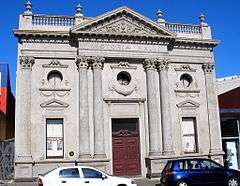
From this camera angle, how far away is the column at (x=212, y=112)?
27.3 meters

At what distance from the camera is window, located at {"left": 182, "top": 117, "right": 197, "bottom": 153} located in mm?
27142

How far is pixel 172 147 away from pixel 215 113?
417 centimetres

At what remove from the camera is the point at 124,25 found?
2678 centimetres

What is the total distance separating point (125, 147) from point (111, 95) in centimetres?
352

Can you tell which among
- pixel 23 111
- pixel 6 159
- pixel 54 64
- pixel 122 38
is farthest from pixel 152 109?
pixel 6 159

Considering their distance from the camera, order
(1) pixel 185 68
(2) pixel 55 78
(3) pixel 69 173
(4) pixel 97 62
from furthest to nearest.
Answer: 1. (1) pixel 185 68
2. (4) pixel 97 62
3. (2) pixel 55 78
4. (3) pixel 69 173

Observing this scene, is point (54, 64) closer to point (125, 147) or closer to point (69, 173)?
point (125, 147)

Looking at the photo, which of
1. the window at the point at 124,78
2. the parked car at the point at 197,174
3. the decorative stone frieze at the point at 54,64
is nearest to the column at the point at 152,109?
the window at the point at 124,78

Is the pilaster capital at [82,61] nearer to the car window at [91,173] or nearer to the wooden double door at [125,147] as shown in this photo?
the wooden double door at [125,147]

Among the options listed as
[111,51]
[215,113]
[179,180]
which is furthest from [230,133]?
[179,180]

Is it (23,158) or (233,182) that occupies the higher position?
(23,158)

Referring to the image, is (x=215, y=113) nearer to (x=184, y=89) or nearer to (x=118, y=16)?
(x=184, y=89)

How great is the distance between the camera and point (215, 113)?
27.7 metres

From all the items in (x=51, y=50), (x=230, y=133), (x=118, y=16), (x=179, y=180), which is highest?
(x=118, y=16)
